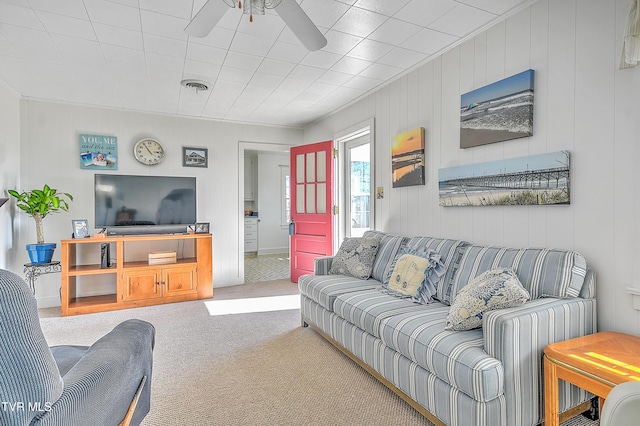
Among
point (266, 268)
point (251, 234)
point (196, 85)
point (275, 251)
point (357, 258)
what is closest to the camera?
point (357, 258)

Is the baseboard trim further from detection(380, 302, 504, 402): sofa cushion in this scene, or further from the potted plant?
detection(380, 302, 504, 402): sofa cushion

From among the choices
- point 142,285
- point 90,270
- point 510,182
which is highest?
point 510,182

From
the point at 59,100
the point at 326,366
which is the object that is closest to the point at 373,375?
the point at 326,366

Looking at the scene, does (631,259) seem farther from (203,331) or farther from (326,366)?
(203,331)

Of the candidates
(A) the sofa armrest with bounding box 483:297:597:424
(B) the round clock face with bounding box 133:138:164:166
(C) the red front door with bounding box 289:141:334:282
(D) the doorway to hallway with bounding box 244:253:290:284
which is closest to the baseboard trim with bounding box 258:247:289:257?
(D) the doorway to hallway with bounding box 244:253:290:284

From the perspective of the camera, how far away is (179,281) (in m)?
4.30

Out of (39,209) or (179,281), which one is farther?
(179,281)

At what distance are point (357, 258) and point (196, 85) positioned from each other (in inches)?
98.1

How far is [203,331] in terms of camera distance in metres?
3.25

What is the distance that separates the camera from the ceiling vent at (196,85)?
11.5ft

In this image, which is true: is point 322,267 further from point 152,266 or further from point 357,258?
point 152,266

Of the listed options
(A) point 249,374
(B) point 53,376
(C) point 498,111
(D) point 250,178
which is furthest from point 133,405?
(D) point 250,178

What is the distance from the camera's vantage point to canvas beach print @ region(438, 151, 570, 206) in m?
2.06

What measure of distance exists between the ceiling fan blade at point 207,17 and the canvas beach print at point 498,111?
74.6 inches
